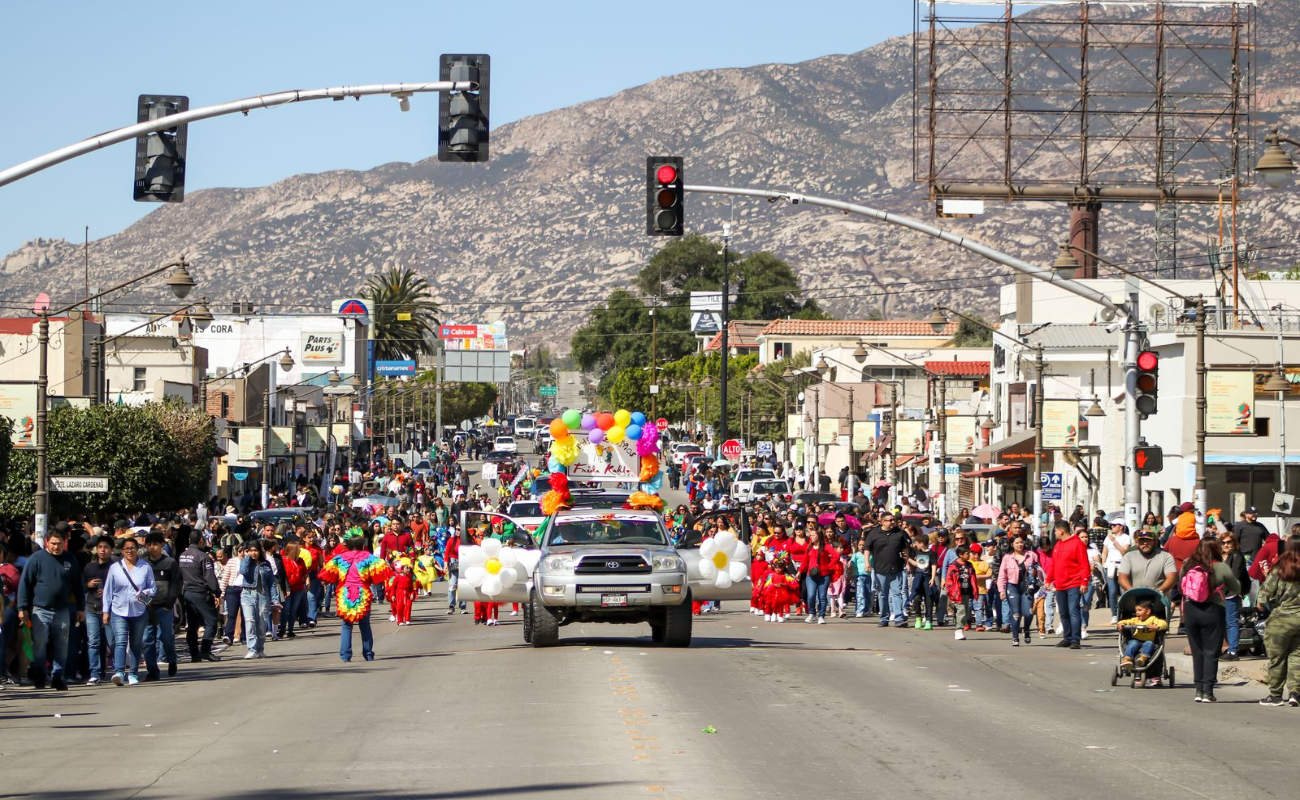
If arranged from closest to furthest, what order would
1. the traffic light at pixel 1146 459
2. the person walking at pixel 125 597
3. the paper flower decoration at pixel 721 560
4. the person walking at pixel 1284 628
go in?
the person walking at pixel 1284 628 < the person walking at pixel 125 597 < the paper flower decoration at pixel 721 560 < the traffic light at pixel 1146 459

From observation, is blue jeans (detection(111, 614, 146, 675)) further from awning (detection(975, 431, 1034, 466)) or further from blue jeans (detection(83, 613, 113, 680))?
awning (detection(975, 431, 1034, 466))

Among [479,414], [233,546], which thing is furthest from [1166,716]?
[479,414]

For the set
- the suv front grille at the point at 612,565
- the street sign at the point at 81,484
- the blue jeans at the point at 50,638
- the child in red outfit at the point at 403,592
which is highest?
the street sign at the point at 81,484

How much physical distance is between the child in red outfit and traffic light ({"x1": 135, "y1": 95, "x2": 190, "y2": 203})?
11.3 meters

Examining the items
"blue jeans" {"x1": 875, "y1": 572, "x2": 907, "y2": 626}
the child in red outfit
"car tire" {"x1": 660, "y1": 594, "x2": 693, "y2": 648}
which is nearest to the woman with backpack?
"car tire" {"x1": 660, "y1": 594, "x2": 693, "y2": 648}

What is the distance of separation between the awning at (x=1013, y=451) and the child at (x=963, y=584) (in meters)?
28.4

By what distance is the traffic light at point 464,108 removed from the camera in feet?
64.2

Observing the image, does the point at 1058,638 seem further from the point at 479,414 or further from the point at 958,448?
the point at 479,414

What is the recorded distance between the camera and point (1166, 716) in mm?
15648

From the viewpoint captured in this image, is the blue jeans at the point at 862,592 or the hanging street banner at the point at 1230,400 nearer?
the blue jeans at the point at 862,592

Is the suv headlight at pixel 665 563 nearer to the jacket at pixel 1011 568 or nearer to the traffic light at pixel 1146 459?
the jacket at pixel 1011 568

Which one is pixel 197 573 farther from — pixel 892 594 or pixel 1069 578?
pixel 892 594

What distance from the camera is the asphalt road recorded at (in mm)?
11242

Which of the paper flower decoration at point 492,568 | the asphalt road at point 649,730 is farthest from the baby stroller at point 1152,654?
the paper flower decoration at point 492,568
